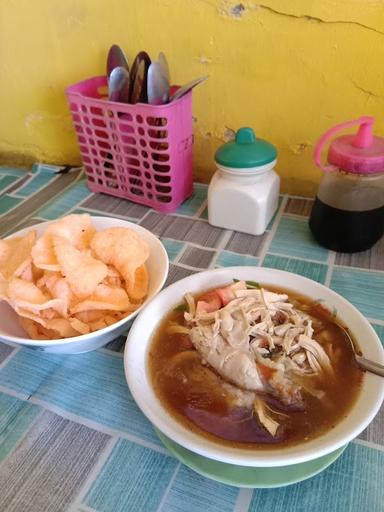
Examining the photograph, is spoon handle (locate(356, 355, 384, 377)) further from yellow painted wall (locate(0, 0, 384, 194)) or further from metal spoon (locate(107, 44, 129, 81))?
metal spoon (locate(107, 44, 129, 81))

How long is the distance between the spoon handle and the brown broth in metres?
0.01

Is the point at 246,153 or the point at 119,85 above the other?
the point at 119,85

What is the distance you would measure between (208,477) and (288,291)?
33 cm

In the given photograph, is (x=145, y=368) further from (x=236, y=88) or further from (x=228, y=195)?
(x=236, y=88)

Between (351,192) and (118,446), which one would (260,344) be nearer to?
(118,446)

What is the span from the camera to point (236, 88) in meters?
1.06

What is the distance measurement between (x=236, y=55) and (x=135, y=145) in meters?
0.34

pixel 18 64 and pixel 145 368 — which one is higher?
pixel 18 64

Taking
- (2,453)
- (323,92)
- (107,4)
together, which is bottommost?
(2,453)

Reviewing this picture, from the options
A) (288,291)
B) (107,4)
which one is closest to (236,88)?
(107,4)

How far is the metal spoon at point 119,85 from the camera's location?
0.99 metres

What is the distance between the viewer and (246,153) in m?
0.90

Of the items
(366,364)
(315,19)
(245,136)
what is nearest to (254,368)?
(366,364)

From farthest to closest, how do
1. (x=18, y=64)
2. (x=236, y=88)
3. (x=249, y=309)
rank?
(x=18, y=64) → (x=236, y=88) → (x=249, y=309)
